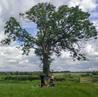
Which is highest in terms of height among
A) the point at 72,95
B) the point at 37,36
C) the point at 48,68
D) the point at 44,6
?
the point at 44,6

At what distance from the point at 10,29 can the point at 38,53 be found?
26.3 ft

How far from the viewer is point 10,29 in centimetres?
8719

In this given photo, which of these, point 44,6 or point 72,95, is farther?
point 44,6

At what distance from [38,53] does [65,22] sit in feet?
29.1

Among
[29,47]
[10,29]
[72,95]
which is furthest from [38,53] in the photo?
[72,95]

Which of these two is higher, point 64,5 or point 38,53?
point 64,5

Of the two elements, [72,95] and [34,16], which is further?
[34,16]

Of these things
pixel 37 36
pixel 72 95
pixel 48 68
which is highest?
pixel 37 36

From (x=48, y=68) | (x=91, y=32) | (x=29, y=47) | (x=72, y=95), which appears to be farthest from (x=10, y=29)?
(x=72, y=95)

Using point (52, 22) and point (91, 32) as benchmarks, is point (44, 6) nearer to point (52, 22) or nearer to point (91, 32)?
point (52, 22)

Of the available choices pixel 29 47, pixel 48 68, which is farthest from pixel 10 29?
pixel 48 68

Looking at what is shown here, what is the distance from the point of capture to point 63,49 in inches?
3457

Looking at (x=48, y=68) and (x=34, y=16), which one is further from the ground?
(x=34, y=16)

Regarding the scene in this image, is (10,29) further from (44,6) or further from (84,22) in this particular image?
(84,22)
